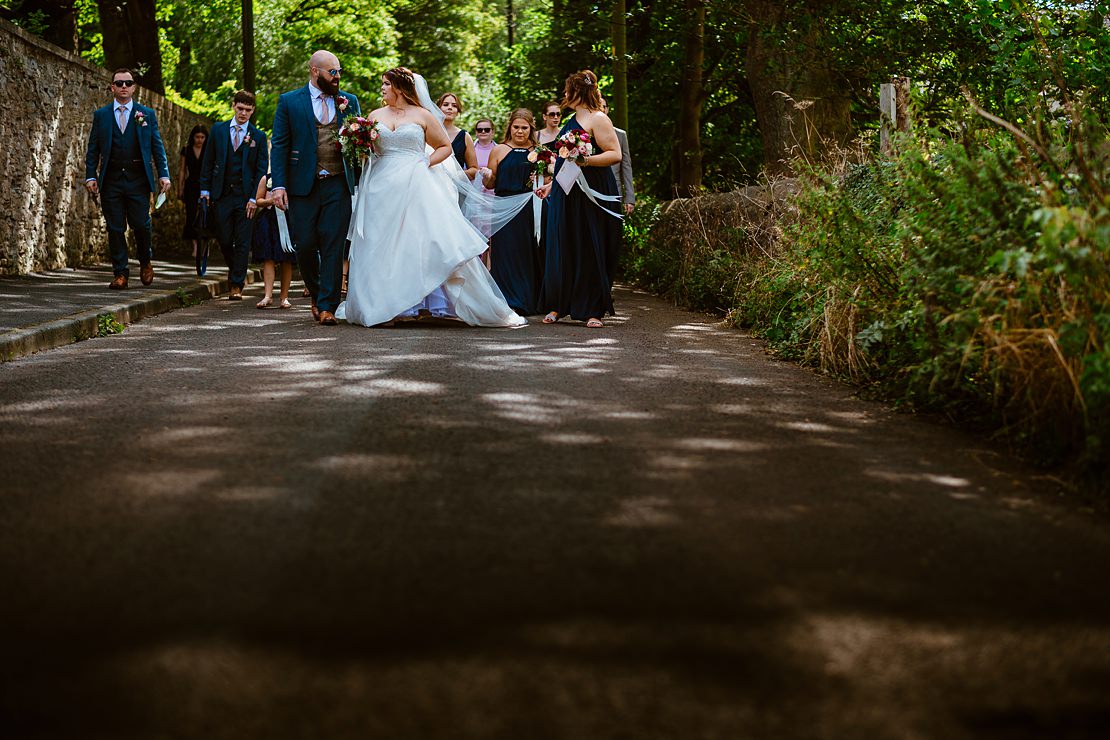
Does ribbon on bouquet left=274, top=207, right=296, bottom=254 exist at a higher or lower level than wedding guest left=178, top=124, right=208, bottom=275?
lower

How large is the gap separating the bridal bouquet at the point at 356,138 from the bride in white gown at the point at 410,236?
7.6 inches

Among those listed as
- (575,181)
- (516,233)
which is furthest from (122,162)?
(575,181)

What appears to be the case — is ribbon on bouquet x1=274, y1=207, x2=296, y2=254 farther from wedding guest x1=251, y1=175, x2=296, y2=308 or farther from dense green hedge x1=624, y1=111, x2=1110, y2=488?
dense green hedge x1=624, y1=111, x2=1110, y2=488

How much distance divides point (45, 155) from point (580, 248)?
8842 mm

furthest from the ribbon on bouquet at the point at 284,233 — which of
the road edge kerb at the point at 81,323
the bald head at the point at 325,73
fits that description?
the bald head at the point at 325,73

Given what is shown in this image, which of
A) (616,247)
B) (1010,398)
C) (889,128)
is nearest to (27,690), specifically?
(1010,398)

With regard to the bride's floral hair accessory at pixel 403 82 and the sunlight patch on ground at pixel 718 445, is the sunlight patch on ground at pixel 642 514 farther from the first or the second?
the bride's floral hair accessory at pixel 403 82

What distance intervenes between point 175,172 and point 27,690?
77.1 feet

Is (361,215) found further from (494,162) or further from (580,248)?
(494,162)

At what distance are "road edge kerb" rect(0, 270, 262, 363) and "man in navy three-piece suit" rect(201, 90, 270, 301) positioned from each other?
91 centimetres

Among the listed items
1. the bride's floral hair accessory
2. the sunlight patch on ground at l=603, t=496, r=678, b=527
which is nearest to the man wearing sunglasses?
the bride's floral hair accessory

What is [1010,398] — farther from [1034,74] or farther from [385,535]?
[1034,74]

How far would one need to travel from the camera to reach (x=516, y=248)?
47.7 feet

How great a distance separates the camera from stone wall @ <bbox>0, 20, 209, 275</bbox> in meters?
16.4
